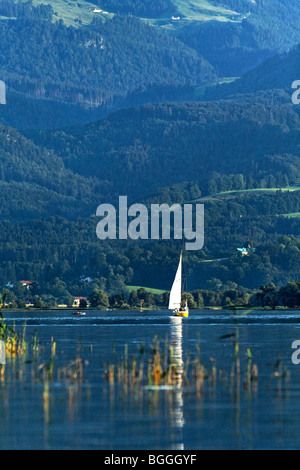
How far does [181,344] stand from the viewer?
12731cm

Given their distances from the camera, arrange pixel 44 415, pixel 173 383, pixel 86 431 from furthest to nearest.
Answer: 1. pixel 173 383
2. pixel 44 415
3. pixel 86 431

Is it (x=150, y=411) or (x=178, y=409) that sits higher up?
(x=178, y=409)

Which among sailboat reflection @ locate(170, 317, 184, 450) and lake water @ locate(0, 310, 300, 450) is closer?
lake water @ locate(0, 310, 300, 450)

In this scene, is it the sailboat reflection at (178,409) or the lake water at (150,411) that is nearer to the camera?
the lake water at (150,411)

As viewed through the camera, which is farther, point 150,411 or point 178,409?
point 178,409

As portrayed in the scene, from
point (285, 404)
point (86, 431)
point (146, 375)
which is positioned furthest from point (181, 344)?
point (86, 431)

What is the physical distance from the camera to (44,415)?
67.2 meters


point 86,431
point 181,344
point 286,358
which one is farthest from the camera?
point 181,344
